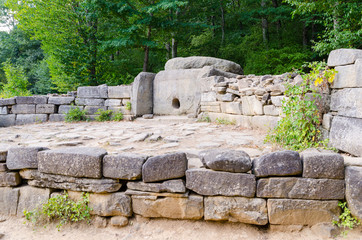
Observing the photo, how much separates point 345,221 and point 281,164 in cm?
75

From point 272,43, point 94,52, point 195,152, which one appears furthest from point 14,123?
point 272,43

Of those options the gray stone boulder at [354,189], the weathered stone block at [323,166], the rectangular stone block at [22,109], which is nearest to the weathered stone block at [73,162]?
the weathered stone block at [323,166]

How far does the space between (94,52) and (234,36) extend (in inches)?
355

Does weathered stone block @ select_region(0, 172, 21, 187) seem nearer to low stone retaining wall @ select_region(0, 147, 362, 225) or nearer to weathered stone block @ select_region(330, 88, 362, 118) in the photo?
low stone retaining wall @ select_region(0, 147, 362, 225)

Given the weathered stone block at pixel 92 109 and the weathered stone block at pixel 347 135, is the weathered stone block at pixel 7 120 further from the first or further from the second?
the weathered stone block at pixel 347 135

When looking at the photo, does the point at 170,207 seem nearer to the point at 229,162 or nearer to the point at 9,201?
the point at 229,162

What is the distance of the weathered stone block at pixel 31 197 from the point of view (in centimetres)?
282

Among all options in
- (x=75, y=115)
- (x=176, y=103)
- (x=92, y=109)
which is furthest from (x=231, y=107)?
(x=75, y=115)

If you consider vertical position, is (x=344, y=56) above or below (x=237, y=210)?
above

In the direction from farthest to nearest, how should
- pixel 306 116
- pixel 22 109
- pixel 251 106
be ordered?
pixel 22 109
pixel 251 106
pixel 306 116

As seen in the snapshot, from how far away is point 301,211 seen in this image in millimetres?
2205

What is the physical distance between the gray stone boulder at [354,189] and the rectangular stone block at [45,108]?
809 cm

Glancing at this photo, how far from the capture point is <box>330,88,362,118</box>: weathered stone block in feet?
8.00

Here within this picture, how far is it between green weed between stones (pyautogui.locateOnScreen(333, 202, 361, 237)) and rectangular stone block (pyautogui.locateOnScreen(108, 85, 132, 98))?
21.3 ft
